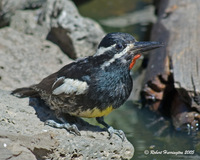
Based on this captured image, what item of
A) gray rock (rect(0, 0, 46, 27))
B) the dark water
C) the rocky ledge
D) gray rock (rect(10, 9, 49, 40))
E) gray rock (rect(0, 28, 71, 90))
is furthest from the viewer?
gray rock (rect(10, 9, 49, 40))

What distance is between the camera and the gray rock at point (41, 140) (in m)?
4.27

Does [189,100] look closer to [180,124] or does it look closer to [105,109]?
[180,124]

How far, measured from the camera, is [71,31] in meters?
7.24

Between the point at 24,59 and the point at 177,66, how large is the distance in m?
2.48

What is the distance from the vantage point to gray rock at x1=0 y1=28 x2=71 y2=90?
6.36 m

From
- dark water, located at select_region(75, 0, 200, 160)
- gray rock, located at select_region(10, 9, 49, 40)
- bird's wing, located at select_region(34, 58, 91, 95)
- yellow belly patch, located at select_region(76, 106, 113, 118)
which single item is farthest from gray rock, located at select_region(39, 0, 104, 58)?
yellow belly patch, located at select_region(76, 106, 113, 118)

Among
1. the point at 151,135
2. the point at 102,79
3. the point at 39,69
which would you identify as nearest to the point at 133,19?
the point at 39,69

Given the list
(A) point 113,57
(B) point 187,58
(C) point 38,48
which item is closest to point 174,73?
(B) point 187,58

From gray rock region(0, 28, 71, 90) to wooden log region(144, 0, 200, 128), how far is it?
5.40ft

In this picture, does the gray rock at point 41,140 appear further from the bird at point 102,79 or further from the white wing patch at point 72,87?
the white wing patch at point 72,87

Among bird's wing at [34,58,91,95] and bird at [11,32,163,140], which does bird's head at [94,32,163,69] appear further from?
bird's wing at [34,58,91,95]

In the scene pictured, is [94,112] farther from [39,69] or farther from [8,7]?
[8,7]

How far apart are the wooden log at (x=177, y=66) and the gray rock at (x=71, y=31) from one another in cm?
112

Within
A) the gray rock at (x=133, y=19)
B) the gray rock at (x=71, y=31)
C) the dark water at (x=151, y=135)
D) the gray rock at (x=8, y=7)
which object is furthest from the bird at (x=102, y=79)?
the gray rock at (x=133, y=19)
